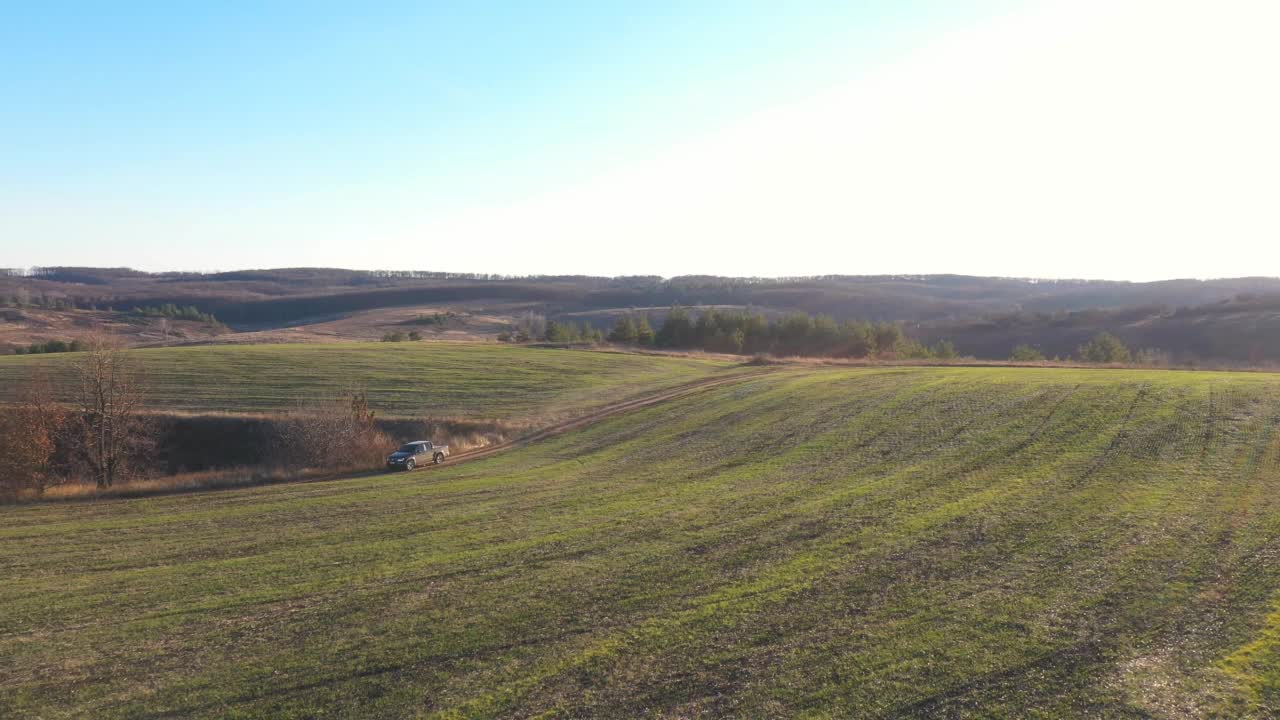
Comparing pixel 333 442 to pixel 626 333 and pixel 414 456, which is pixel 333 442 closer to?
pixel 414 456

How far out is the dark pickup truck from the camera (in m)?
36.2

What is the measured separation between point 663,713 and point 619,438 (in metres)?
29.4

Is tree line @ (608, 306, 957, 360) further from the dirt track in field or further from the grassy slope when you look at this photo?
the grassy slope

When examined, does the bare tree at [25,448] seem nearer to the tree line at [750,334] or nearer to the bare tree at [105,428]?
the bare tree at [105,428]

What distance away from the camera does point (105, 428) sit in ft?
130

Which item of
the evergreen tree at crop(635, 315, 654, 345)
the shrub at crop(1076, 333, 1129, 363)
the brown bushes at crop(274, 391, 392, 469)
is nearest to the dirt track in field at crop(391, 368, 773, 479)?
the brown bushes at crop(274, 391, 392, 469)

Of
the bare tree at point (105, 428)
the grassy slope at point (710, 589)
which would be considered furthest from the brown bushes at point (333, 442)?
the grassy slope at point (710, 589)

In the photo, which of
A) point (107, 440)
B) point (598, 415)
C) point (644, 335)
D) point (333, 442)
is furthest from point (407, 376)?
point (644, 335)

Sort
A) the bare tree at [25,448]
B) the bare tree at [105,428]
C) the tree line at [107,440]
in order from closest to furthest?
the bare tree at [25,448] → the tree line at [107,440] → the bare tree at [105,428]

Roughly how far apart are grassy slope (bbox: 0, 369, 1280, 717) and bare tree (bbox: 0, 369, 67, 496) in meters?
6.39

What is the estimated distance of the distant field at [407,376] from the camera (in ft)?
172

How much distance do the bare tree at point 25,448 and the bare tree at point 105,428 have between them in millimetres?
1726

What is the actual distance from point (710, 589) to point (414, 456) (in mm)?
24870

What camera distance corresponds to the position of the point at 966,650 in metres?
11.8
